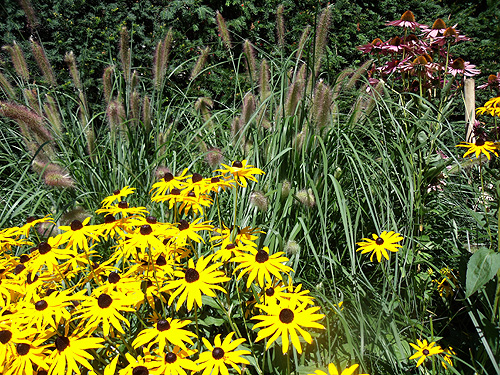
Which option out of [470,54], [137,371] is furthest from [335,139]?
[470,54]

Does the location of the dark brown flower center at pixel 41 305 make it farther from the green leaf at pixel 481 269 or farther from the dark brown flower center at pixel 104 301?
the green leaf at pixel 481 269

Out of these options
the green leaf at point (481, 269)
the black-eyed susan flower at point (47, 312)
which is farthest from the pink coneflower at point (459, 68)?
the black-eyed susan flower at point (47, 312)

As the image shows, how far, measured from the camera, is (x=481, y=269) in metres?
1.76

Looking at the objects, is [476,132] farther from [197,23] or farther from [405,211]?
[197,23]

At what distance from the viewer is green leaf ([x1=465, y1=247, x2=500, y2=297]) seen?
173 centimetres

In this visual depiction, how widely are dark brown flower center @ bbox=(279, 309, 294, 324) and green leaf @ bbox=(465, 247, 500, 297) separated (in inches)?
33.0

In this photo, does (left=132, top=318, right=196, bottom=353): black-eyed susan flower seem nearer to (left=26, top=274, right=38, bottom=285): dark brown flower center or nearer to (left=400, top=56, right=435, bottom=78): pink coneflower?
(left=26, top=274, right=38, bottom=285): dark brown flower center

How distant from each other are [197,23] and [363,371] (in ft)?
13.8

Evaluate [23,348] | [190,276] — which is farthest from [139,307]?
[23,348]

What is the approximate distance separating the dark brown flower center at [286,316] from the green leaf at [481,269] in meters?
0.84

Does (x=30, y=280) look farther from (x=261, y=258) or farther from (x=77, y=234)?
(x=261, y=258)

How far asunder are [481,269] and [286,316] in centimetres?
94

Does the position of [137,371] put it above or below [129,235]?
below

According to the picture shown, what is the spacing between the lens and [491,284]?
2035 millimetres
